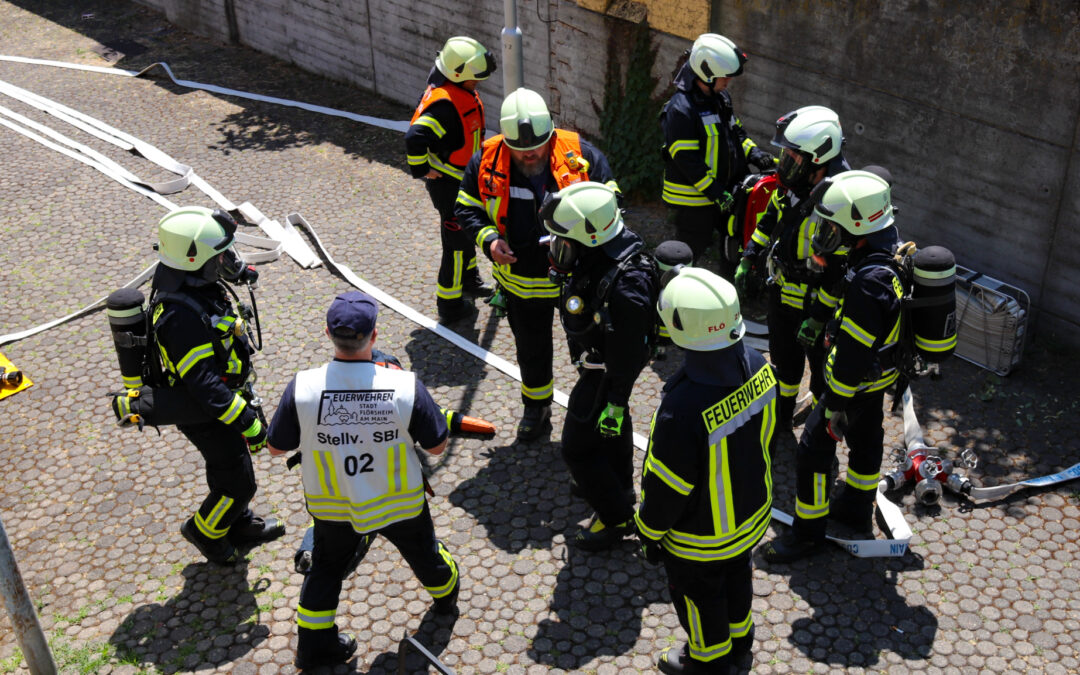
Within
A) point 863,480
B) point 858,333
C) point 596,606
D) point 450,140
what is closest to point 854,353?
point 858,333

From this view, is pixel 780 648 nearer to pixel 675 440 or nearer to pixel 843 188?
pixel 675 440

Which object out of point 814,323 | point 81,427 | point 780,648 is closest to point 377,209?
point 81,427

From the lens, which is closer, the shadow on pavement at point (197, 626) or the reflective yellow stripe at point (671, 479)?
the reflective yellow stripe at point (671, 479)

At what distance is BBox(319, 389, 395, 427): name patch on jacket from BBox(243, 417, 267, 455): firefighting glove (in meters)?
1.04

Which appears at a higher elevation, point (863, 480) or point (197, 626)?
point (863, 480)

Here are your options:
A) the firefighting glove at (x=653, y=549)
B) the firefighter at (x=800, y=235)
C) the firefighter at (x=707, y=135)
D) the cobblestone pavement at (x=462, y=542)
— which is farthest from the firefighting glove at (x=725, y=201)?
the firefighting glove at (x=653, y=549)

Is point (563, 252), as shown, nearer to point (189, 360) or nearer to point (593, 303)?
point (593, 303)

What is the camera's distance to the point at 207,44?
15.6 meters

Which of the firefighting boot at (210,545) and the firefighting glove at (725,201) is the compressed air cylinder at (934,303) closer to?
the firefighting glove at (725,201)

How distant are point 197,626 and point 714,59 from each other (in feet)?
16.3

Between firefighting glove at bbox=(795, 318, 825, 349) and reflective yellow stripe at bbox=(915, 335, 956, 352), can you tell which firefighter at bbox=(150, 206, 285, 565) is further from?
reflective yellow stripe at bbox=(915, 335, 956, 352)

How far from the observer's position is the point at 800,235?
5.99 m

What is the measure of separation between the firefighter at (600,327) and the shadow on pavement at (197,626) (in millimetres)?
1895

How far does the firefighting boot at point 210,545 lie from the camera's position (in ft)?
18.9
